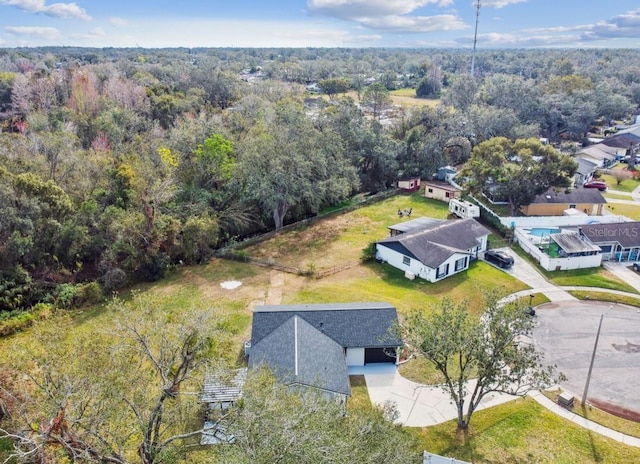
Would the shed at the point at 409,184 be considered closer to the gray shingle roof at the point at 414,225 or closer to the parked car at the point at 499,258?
the gray shingle roof at the point at 414,225

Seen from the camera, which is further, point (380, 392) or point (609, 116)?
point (609, 116)

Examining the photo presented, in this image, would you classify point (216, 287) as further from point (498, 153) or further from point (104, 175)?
point (498, 153)

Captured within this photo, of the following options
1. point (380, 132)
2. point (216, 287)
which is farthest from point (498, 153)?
point (216, 287)

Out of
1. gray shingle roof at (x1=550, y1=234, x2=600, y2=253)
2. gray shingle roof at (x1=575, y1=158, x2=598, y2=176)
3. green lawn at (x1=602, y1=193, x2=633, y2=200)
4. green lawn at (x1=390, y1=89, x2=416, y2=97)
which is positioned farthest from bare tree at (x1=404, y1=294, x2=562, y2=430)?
green lawn at (x1=390, y1=89, x2=416, y2=97)

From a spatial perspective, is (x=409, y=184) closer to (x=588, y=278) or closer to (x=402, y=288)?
(x=588, y=278)

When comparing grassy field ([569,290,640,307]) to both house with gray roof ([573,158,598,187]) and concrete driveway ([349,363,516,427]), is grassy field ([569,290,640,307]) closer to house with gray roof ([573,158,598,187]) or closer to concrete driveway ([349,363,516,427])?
concrete driveway ([349,363,516,427])

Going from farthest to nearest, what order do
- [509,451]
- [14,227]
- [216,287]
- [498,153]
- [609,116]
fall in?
[609,116], [498,153], [216,287], [14,227], [509,451]

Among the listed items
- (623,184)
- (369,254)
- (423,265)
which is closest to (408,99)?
(623,184)
